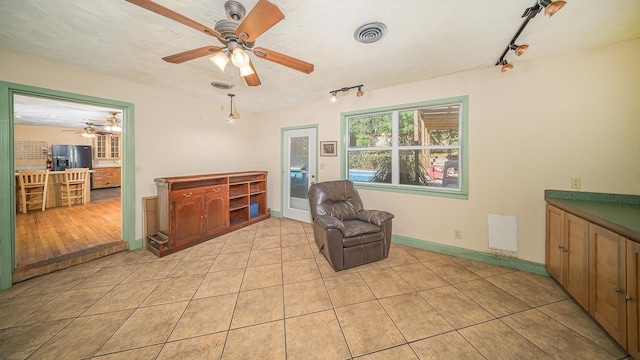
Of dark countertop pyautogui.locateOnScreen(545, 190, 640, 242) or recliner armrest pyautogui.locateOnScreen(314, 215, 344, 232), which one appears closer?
dark countertop pyautogui.locateOnScreen(545, 190, 640, 242)

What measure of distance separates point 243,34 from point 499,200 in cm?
336

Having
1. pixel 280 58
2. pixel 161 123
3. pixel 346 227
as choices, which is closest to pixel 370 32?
pixel 280 58

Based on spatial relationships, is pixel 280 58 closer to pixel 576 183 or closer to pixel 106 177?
pixel 576 183

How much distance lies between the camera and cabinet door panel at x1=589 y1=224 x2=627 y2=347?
4.67 feet

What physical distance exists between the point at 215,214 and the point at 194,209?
38 centimetres

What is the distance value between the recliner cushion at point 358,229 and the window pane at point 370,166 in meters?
1.11

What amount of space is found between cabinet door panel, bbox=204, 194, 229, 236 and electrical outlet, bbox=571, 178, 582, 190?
15.7 feet

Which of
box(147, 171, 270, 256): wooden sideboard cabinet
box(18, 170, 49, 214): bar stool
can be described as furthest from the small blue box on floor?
box(18, 170, 49, 214): bar stool

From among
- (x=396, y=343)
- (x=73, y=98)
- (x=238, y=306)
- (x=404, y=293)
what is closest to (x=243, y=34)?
(x=238, y=306)

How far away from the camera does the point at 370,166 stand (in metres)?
3.70

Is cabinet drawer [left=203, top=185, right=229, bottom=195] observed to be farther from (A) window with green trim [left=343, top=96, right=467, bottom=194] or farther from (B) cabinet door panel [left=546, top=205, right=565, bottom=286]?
(B) cabinet door panel [left=546, top=205, right=565, bottom=286]

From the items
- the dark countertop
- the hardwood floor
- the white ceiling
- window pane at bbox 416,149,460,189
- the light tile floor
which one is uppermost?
the white ceiling

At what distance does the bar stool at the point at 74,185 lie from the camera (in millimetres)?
5031

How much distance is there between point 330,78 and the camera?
297cm
